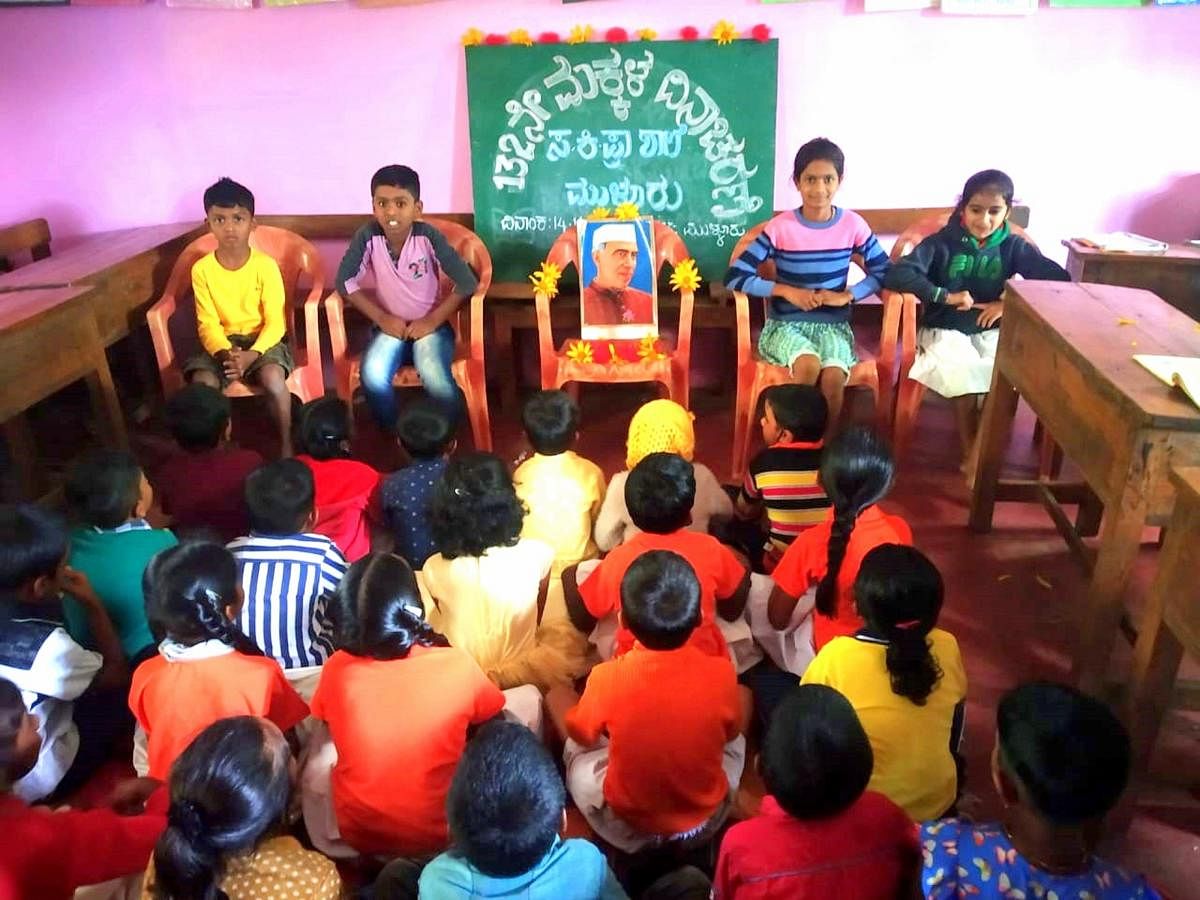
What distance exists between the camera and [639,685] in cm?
168

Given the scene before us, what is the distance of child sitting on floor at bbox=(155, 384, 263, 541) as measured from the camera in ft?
8.63

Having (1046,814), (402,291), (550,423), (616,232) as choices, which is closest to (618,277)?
(616,232)

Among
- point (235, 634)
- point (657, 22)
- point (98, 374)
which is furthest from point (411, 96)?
point (235, 634)

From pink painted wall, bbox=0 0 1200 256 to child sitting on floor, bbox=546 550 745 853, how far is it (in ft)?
9.15

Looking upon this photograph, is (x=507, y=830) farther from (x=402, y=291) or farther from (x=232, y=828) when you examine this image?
(x=402, y=291)

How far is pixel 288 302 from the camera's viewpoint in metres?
3.88

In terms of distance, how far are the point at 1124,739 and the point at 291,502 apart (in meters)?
1.73

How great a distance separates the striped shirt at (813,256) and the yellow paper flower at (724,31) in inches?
32.1

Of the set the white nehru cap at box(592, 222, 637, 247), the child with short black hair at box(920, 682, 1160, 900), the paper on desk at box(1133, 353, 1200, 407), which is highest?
the white nehru cap at box(592, 222, 637, 247)

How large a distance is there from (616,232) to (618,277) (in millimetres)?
172

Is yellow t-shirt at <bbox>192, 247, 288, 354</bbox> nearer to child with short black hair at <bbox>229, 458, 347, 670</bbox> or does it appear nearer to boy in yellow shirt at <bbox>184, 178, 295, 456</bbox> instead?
boy in yellow shirt at <bbox>184, 178, 295, 456</bbox>

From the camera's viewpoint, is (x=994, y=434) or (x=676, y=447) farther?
(x=994, y=434)

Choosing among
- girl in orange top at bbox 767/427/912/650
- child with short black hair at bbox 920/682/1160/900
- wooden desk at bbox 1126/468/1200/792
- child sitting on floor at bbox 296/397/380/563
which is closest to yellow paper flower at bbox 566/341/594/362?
child sitting on floor at bbox 296/397/380/563

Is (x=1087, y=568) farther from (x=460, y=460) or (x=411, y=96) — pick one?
(x=411, y=96)
